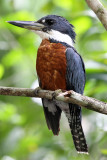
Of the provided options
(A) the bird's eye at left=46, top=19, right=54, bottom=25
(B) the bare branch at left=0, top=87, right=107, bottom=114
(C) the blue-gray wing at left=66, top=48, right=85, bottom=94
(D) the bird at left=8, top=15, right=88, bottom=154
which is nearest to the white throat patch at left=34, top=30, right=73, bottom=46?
(D) the bird at left=8, top=15, right=88, bottom=154

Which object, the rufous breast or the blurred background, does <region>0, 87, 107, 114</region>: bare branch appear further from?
the blurred background

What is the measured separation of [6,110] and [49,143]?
0.72 meters

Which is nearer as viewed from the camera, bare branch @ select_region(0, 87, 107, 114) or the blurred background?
bare branch @ select_region(0, 87, 107, 114)

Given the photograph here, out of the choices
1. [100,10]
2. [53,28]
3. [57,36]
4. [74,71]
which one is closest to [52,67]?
[74,71]

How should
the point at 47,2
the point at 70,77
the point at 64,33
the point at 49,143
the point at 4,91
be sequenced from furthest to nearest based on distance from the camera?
the point at 47,2
the point at 49,143
the point at 64,33
the point at 70,77
the point at 4,91

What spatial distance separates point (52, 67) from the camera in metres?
4.51

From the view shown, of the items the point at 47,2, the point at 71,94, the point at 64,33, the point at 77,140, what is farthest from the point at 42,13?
the point at 71,94

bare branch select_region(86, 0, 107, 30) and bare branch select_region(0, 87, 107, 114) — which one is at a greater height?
bare branch select_region(86, 0, 107, 30)

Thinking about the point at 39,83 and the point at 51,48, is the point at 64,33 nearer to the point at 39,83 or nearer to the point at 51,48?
the point at 51,48

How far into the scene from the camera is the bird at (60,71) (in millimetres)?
4496

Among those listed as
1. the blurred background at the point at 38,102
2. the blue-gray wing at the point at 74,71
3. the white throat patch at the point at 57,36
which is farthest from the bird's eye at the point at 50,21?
the blue-gray wing at the point at 74,71

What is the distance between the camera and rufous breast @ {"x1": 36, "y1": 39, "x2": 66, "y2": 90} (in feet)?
14.7

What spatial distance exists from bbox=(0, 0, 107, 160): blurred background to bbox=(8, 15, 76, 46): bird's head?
0.30 meters

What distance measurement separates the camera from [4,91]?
12.9ft
